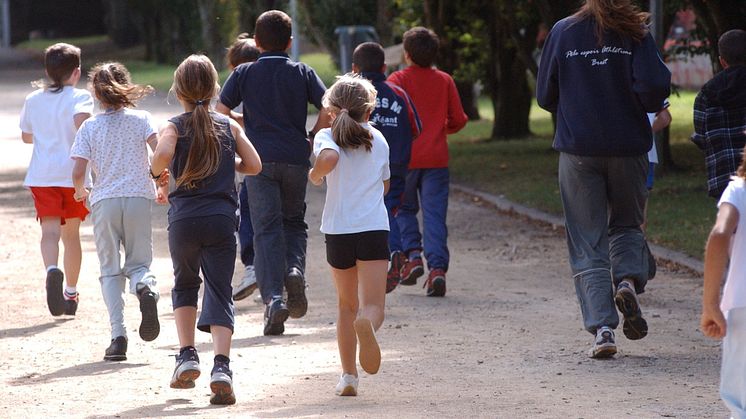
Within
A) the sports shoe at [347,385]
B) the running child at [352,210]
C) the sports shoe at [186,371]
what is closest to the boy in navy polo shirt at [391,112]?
the running child at [352,210]

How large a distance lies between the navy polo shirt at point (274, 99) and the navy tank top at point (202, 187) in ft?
5.18

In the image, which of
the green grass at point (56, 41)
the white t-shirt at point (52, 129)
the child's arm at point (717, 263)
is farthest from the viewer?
the green grass at point (56, 41)

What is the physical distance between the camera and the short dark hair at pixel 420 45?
30.7 ft

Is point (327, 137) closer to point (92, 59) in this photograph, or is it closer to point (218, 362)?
point (218, 362)

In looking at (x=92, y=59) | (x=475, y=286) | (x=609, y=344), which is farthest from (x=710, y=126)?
(x=92, y=59)

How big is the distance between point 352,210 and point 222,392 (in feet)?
3.42

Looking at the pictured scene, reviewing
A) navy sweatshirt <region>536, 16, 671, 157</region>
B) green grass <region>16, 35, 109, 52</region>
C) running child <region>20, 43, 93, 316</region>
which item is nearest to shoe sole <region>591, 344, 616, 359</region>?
navy sweatshirt <region>536, 16, 671, 157</region>

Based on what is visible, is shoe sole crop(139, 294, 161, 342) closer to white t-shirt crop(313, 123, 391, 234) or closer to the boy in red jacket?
white t-shirt crop(313, 123, 391, 234)

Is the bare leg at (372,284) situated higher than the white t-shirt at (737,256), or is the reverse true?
the white t-shirt at (737,256)

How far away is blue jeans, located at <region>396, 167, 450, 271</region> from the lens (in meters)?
9.52

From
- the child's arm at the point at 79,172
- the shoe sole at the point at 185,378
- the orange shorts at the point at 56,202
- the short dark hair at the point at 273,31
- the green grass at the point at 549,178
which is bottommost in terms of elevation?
the green grass at the point at 549,178

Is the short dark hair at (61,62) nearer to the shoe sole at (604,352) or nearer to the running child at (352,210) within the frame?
the running child at (352,210)

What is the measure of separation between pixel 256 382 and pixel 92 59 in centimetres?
5417

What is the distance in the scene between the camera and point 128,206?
23.6 ft
